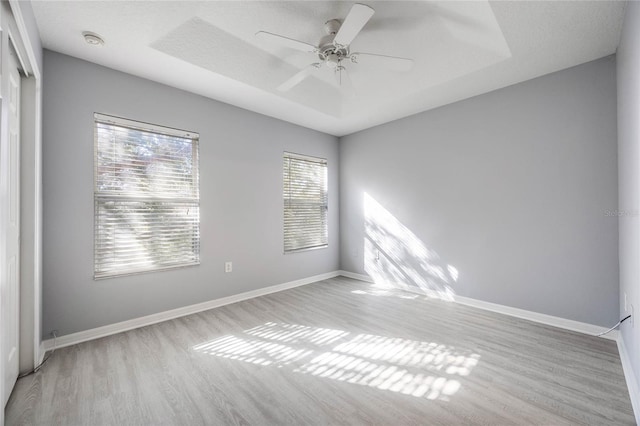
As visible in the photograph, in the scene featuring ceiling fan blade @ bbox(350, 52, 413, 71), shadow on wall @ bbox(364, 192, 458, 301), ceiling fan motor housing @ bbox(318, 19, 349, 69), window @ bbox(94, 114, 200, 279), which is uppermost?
ceiling fan motor housing @ bbox(318, 19, 349, 69)

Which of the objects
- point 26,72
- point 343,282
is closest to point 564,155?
point 343,282

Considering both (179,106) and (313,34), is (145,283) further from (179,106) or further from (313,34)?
(313,34)

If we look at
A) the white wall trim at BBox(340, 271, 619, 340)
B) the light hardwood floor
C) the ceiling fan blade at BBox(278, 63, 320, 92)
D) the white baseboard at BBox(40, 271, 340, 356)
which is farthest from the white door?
the white wall trim at BBox(340, 271, 619, 340)

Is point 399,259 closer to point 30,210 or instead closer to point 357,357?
point 357,357

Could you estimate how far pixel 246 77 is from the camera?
2955 millimetres

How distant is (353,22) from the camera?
1908 millimetres

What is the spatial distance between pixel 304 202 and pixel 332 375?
289cm

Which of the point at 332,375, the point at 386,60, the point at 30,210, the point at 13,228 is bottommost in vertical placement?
the point at 332,375

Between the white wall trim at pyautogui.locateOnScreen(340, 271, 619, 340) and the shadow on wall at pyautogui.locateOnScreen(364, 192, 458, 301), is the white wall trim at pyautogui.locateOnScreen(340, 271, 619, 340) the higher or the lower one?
the lower one

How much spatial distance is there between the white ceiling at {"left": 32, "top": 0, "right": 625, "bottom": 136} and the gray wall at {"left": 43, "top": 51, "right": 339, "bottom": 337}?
24cm

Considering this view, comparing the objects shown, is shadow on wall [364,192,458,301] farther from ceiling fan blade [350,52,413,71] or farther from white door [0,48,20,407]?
white door [0,48,20,407]

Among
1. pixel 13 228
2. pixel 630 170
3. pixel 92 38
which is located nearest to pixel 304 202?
pixel 92 38

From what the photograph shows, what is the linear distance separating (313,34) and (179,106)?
169 centimetres

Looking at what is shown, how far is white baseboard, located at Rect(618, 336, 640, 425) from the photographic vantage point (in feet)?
5.14
